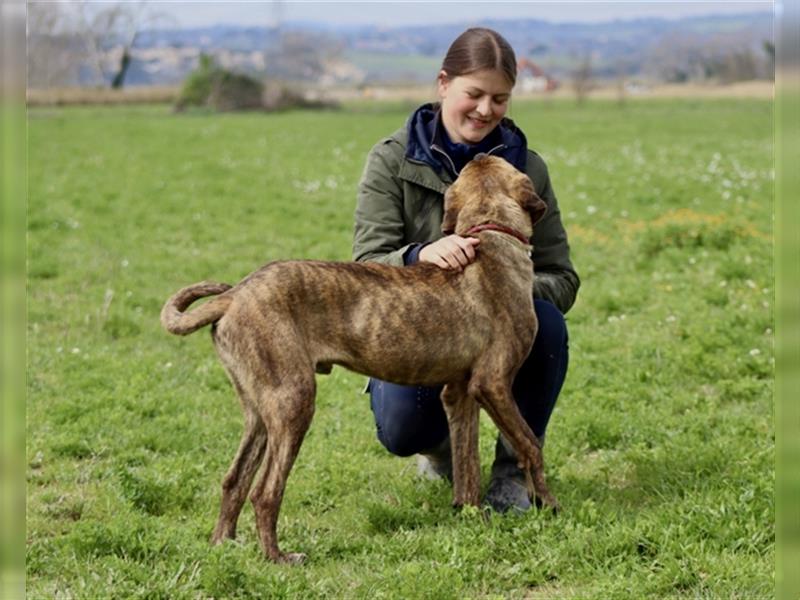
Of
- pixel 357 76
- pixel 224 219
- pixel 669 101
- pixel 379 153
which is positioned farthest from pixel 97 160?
pixel 357 76

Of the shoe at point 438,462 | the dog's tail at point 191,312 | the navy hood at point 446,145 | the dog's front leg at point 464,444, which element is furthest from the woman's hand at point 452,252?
the shoe at point 438,462

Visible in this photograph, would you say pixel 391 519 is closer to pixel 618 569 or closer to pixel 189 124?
pixel 618 569

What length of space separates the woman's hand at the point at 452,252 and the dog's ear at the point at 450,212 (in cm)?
13

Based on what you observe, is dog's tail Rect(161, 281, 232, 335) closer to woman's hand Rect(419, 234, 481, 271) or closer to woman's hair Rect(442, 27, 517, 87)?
woman's hand Rect(419, 234, 481, 271)

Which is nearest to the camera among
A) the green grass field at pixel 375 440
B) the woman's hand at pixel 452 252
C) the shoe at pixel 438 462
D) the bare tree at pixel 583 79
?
the green grass field at pixel 375 440

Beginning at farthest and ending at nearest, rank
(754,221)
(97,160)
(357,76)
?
(357,76)
(97,160)
(754,221)

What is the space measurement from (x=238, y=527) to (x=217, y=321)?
4.14ft

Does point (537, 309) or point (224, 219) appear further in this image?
point (224, 219)

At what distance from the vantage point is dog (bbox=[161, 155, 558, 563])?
4355mm

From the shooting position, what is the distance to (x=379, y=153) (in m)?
5.39

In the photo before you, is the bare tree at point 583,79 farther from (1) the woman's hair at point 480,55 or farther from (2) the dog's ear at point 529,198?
(2) the dog's ear at point 529,198

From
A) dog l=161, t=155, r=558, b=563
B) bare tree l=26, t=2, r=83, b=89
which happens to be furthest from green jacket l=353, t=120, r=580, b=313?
bare tree l=26, t=2, r=83, b=89

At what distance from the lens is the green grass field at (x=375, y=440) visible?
4.52m

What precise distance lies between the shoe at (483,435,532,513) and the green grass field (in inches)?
8.9
